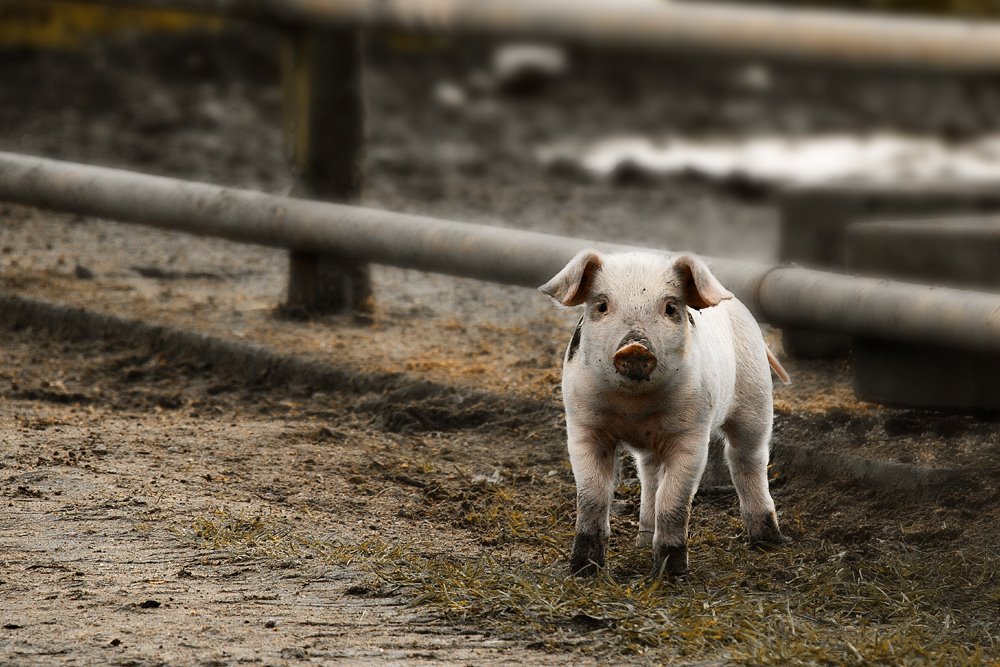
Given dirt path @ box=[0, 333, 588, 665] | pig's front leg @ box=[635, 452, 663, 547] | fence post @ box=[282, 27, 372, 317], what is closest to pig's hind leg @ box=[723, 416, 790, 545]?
pig's front leg @ box=[635, 452, 663, 547]

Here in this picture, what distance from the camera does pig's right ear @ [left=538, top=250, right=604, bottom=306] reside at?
4387 mm

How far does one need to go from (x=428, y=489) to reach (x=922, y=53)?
7.62 feet

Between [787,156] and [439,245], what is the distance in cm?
554

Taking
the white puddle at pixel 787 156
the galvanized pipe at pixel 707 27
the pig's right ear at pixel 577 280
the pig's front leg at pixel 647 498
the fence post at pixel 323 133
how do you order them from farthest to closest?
1. the white puddle at pixel 787 156
2. the fence post at pixel 323 133
3. the galvanized pipe at pixel 707 27
4. the pig's front leg at pixel 647 498
5. the pig's right ear at pixel 577 280

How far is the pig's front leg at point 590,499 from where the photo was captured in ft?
14.5

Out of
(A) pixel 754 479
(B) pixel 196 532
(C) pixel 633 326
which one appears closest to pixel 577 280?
(C) pixel 633 326

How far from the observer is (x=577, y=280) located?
14.4 feet

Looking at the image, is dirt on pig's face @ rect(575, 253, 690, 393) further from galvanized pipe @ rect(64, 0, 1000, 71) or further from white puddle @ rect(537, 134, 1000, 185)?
white puddle @ rect(537, 134, 1000, 185)

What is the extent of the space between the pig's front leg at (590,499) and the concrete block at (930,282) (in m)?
1.08

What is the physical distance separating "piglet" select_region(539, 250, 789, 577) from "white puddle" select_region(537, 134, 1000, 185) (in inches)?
241

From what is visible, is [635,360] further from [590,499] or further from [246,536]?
[246,536]

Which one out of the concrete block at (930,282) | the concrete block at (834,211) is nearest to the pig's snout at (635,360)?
the concrete block at (930,282)

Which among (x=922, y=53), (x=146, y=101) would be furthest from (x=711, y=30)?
(x=146, y=101)

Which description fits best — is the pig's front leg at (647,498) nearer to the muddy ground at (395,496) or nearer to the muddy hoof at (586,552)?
the muddy ground at (395,496)
